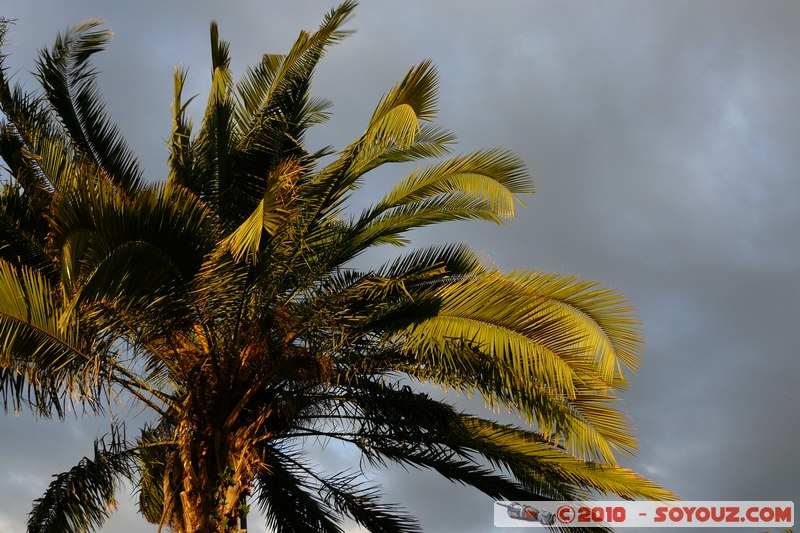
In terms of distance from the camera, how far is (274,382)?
923 centimetres

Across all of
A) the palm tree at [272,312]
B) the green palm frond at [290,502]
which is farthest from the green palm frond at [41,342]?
the green palm frond at [290,502]

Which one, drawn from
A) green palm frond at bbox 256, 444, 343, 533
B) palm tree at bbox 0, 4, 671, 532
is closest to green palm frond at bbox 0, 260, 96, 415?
palm tree at bbox 0, 4, 671, 532

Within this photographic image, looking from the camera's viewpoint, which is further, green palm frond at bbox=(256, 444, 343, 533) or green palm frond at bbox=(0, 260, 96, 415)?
green palm frond at bbox=(256, 444, 343, 533)

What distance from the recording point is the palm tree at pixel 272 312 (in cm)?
774

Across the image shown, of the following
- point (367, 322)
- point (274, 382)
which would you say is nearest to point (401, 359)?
point (367, 322)

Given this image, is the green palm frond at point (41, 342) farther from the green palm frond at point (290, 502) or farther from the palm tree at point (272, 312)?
the green palm frond at point (290, 502)

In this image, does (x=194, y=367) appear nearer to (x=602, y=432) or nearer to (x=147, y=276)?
(x=147, y=276)

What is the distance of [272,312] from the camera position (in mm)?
9094

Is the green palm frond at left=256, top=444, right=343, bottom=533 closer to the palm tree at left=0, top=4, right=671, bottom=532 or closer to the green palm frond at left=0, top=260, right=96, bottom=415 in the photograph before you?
the palm tree at left=0, top=4, right=671, bottom=532

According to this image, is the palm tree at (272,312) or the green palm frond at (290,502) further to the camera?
the green palm frond at (290,502)

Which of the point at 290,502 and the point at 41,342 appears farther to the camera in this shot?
the point at 290,502

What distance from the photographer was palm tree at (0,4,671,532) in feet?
25.4

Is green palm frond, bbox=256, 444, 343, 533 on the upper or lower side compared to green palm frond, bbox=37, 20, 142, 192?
lower

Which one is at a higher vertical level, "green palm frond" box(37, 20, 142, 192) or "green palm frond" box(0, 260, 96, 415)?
"green palm frond" box(37, 20, 142, 192)
